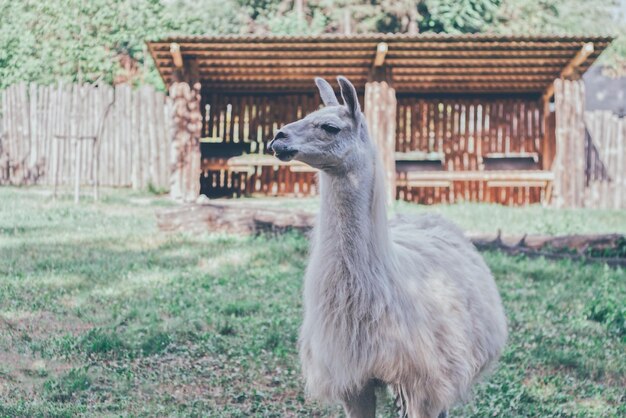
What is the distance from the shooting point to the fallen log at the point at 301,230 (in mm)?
10359

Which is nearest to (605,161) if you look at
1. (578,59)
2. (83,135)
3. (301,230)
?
(578,59)

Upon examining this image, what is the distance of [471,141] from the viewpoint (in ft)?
68.9

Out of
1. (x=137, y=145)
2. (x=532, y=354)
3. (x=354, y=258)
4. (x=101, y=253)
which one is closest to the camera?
(x=354, y=258)

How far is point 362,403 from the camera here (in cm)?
445

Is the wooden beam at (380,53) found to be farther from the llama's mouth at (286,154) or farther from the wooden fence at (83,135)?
the llama's mouth at (286,154)

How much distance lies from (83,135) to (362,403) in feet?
32.2

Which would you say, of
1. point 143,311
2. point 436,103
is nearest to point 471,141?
point 436,103

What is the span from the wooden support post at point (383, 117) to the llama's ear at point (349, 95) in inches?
516

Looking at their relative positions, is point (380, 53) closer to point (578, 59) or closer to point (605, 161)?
point (578, 59)

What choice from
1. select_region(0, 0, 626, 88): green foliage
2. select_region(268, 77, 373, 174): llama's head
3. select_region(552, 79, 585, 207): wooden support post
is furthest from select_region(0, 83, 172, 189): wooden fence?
select_region(552, 79, 585, 207): wooden support post

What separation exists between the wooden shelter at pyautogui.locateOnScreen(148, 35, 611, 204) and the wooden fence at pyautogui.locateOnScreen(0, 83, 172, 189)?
1.14m

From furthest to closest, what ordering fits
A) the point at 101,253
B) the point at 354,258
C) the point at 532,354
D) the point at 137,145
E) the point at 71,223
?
the point at 137,145 < the point at 71,223 < the point at 101,253 < the point at 532,354 < the point at 354,258

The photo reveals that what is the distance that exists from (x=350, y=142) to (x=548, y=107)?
1652cm

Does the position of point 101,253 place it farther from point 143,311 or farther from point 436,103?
point 436,103
